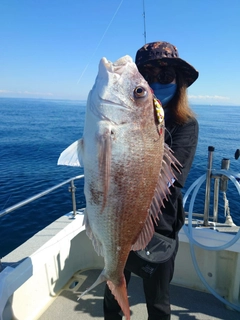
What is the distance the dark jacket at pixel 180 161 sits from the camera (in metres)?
1.83

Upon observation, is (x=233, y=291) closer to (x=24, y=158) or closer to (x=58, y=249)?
(x=58, y=249)

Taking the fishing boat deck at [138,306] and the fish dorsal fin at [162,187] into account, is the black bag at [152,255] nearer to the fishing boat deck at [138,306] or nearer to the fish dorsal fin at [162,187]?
the fish dorsal fin at [162,187]

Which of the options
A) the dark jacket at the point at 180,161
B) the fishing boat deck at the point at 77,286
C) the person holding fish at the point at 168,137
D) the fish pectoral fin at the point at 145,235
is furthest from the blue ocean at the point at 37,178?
the fishing boat deck at the point at 77,286

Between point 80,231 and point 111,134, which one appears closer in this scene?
point 111,134

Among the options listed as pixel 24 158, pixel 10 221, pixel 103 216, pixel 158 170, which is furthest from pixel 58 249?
pixel 24 158

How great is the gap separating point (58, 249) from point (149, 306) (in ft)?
4.96

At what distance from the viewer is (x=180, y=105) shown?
207 centimetres

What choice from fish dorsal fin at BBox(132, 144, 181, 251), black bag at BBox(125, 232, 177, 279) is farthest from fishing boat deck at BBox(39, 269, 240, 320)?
fish dorsal fin at BBox(132, 144, 181, 251)

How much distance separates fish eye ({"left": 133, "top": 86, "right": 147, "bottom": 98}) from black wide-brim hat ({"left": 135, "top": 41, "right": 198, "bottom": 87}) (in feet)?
1.88

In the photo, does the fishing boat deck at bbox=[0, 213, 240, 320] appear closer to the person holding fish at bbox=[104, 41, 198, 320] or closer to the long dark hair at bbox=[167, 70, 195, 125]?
the person holding fish at bbox=[104, 41, 198, 320]

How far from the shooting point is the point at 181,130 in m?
1.92

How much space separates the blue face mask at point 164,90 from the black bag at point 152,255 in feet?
3.78

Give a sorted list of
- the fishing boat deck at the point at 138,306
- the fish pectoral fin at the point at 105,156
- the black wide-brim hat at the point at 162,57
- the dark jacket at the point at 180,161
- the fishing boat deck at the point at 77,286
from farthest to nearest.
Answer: the fishing boat deck at the point at 138,306 → the fishing boat deck at the point at 77,286 → the black wide-brim hat at the point at 162,57 → the dark jacket at the point at 180,161 → the fish pectoral fin at the point at 105,156

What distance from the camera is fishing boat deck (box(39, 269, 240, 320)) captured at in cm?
320
